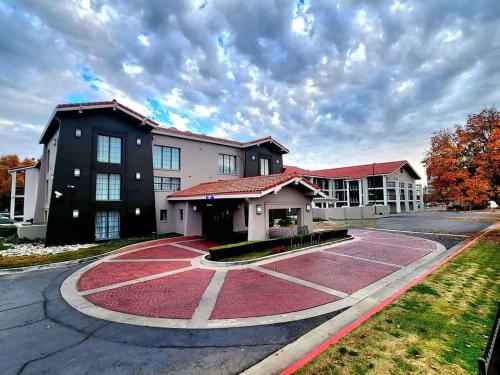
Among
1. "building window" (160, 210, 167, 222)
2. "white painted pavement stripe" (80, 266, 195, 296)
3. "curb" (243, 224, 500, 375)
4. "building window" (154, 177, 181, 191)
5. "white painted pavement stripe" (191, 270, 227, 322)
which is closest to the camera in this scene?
"curb" (243, 224, 500, 375)

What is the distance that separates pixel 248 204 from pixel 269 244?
2736 millimetres

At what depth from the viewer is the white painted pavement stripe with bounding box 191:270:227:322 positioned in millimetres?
6758

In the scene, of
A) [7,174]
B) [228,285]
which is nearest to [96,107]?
[228,285]

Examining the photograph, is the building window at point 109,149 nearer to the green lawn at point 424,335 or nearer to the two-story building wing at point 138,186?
the two-story building wing at point 138,186

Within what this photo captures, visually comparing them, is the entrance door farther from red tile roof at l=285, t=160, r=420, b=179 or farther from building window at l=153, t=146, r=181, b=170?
red tile roof at l=285, t=160, r=420, b=179

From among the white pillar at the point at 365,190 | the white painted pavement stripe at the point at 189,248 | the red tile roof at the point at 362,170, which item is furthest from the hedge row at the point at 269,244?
the white pillar at the point at 365,190

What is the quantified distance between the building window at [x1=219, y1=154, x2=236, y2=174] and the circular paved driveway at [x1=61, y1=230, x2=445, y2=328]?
13.7 meters

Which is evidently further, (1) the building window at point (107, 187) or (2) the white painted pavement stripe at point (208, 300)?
(1) the building window at point (107, 187)

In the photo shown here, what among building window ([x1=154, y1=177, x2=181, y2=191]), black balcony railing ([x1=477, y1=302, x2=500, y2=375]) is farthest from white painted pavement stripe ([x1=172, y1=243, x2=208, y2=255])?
black balcony railing ([x1=477, y1=302, x2=500, y2=375])

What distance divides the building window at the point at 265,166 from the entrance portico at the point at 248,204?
7.08m

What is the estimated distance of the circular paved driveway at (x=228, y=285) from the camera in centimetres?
686

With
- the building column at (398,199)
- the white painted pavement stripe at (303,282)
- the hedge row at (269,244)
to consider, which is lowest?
the white painted pavement stripe at (303,282)

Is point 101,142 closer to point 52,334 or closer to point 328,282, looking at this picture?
point 52,334

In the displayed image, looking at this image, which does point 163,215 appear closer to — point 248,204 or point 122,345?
point 248,204
